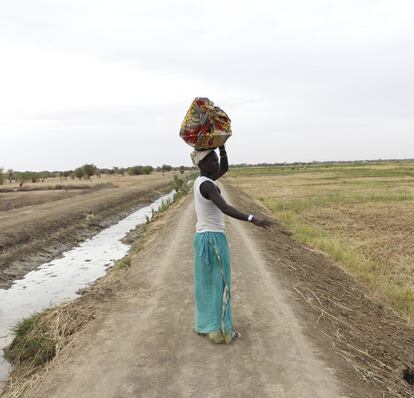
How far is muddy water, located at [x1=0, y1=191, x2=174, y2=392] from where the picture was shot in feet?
34.2

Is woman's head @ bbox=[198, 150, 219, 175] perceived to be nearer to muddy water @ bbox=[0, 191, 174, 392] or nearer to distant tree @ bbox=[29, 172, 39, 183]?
muddy water @ bbox=[0, 191, 174, 392]

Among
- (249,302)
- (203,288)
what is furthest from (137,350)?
(249,302)

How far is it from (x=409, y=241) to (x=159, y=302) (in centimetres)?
1130

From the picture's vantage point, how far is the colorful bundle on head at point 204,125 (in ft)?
17.6

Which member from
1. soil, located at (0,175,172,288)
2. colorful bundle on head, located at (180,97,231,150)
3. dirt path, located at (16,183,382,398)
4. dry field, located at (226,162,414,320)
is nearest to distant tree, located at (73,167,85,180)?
soil, located at (0,175,172,288)

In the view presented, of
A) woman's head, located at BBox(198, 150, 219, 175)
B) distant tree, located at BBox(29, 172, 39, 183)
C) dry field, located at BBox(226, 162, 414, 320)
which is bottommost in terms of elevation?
dry field, located at BBox(226, 162, 414, 320)

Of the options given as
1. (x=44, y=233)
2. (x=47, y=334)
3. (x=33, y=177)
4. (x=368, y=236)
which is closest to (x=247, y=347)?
(x=47, y=334)

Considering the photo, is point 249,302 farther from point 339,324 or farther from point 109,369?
point 109,369

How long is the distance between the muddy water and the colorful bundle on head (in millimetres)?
4646

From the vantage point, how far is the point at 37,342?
6809 millimetres

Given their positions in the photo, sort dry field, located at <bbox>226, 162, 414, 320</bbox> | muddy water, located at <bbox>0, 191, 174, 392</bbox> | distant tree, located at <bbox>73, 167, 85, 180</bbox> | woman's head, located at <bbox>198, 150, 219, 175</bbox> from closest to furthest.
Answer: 1. woman's head, located at <bbox>198, 150, 219, 175</bbox>
2. muddy water, located at <bbox>0, 191, 174, 392</bbox>
3. dry field, located at <bbox>226, 162, 414, 320</bbox>
4. distant tree, located at <bbox>73, 167, 85, 180</bbox>

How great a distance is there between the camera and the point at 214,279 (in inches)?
221

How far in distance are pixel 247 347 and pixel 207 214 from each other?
171 cm

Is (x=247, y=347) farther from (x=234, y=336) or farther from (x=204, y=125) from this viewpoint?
(x=204, y=125)
